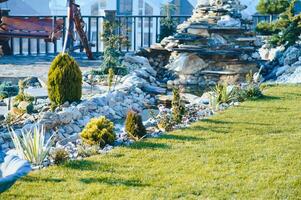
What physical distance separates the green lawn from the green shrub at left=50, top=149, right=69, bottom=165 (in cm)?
13

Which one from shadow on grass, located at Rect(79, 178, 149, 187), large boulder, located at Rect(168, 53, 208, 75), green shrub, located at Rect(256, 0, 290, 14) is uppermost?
green shrub, located at Rect(256, 0, 290, 14)

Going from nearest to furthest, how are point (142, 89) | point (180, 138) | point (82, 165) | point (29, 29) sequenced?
point (82, 165) → point (180, 138) → point (142, 89) → point (29, 29)

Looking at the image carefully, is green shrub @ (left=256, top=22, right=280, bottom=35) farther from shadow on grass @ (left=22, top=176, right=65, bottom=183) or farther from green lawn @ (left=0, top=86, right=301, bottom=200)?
shadow on grass @ (left=22, top=176, right=65, bottom=183)

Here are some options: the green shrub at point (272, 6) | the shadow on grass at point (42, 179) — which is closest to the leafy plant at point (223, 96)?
the shadow on grass at point (42, 179)

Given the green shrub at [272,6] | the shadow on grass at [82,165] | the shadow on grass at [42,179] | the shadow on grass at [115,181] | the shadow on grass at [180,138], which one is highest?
the green shrub at [272,6]

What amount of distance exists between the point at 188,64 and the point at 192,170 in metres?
7.54

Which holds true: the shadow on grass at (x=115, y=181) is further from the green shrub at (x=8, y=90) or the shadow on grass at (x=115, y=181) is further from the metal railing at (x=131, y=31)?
the metal railing at (x=131, y=31)

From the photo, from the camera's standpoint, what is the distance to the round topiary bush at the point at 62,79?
25.4ft

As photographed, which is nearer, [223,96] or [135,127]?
[135,127]

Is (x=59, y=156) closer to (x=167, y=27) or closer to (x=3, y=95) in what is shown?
(x=3, y=95)

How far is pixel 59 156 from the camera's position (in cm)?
520

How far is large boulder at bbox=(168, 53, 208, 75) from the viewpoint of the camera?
1240 cm

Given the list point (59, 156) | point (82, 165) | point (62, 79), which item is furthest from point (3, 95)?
point (82, 165)

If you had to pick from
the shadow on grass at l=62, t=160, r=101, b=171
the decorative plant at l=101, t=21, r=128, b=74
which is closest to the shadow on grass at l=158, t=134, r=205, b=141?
the shadow on grass at l=62, t=160, r=101, b=171
